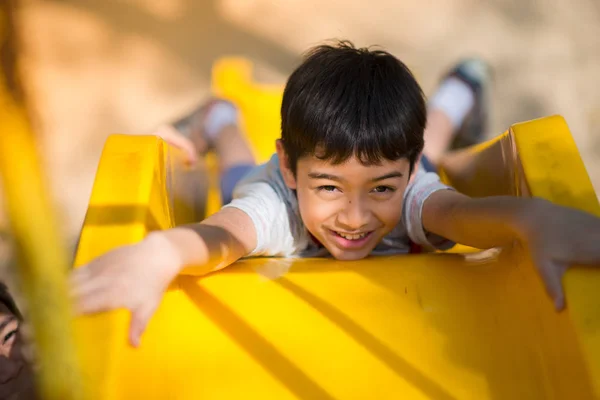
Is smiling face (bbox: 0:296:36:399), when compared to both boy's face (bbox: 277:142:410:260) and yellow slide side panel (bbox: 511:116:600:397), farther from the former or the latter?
yellow slide side panel (bbox: 511:116:600:397)

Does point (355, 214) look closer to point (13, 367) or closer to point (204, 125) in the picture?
point (13, 367)

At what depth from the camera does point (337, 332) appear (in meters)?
0.78

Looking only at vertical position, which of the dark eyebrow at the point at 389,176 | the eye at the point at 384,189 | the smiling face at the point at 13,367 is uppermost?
the dark eyebrow at the point at 389,176

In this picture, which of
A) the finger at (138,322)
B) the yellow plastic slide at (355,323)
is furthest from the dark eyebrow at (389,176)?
the finger at (138,322)

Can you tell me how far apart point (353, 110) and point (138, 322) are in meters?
0.37

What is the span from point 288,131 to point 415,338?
0.32 meters

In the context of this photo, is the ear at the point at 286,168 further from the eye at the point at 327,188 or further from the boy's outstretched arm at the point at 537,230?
the boy's outstretched arm at the point at 537,230

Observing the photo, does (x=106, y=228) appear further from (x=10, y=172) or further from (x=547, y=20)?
(x=547, y=20)

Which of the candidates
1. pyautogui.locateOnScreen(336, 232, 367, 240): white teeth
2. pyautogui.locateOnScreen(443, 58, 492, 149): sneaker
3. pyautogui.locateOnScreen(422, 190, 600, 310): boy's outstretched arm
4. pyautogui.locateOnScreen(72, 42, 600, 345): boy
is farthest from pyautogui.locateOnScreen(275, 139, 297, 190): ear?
pyautogui.locateOnScreen(443, 58, 492, 149): sneaker

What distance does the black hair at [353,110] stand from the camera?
83 centimetres

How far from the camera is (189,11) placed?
2104 millimetres

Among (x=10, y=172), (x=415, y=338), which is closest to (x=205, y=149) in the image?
(x=415, y=338)

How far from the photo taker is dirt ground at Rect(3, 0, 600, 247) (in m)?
1.85

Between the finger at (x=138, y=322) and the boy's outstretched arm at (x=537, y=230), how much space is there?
404 millimetres
